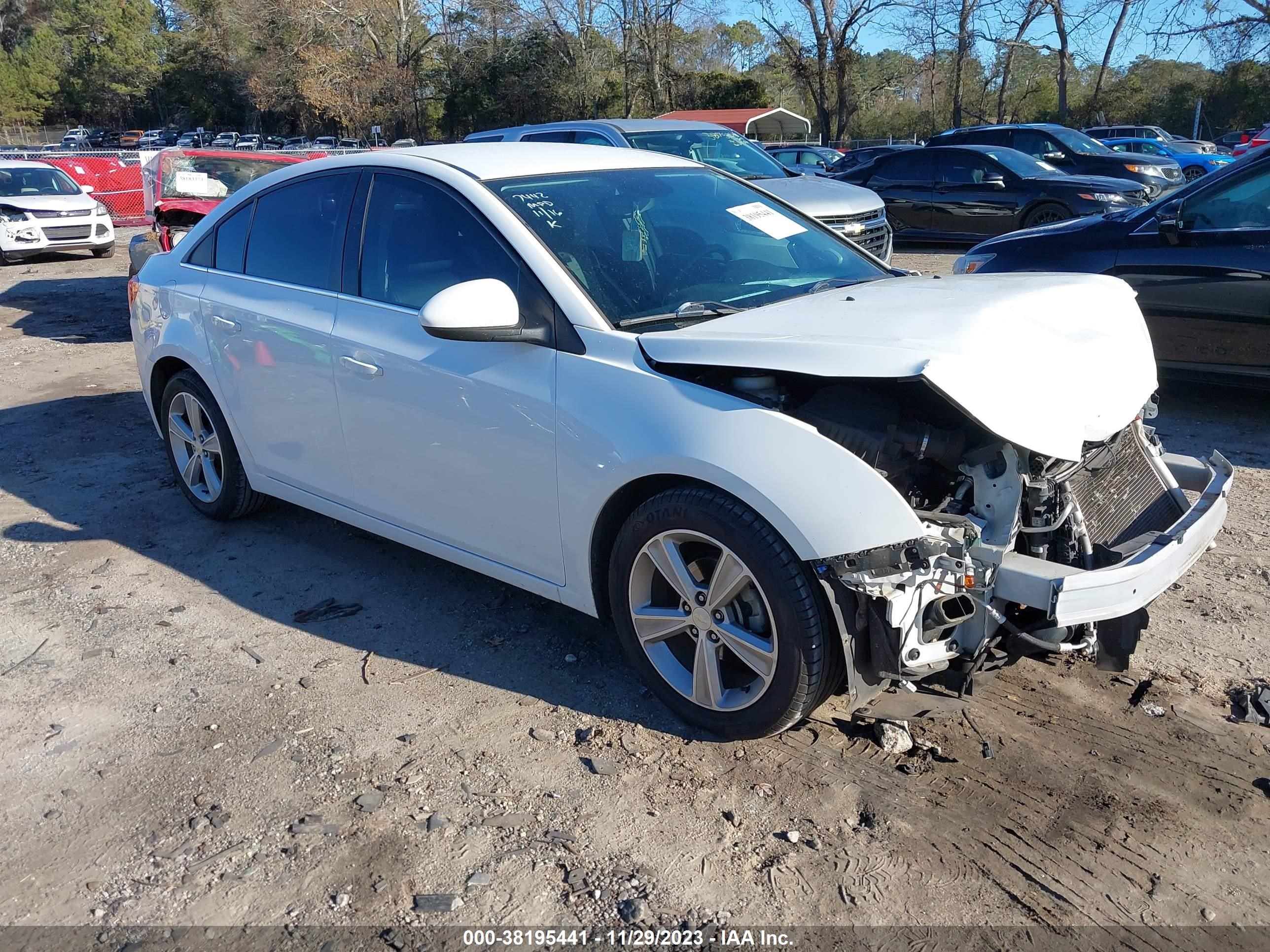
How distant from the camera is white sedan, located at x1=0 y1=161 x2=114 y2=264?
55.6 ft

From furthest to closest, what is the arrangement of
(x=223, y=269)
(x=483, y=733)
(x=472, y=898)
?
(x=223, y=269)
(x=483, y=733)
(x=472, y=898)

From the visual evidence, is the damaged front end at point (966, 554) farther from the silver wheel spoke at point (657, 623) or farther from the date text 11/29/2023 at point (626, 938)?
the date text 11/29/2023 at point (626, 938)

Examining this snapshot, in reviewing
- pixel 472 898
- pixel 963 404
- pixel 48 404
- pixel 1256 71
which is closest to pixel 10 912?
pixel 472 898

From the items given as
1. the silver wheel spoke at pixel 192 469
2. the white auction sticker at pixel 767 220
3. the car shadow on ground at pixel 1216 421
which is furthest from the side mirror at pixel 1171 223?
the silver wheel spoke at pixel 192 469

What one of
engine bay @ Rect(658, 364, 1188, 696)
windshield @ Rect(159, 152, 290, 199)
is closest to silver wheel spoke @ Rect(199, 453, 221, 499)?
engine bay @ Rect(658, 364, 1188, 696)

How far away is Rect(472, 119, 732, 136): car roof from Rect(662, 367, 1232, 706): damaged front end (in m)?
8.26

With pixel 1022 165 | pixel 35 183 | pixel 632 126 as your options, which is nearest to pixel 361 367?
pixel 632 126

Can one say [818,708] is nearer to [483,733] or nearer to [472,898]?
[483,733]

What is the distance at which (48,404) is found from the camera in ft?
26.5

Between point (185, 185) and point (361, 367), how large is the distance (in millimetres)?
8618

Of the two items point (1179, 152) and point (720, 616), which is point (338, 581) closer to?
point (720, 616)

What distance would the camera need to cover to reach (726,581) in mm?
3137

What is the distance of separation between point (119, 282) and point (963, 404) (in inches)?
594

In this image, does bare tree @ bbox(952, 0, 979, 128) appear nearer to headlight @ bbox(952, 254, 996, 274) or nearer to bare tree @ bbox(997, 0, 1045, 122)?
bare tree @ bbox(997, 0, 1045, 122)
